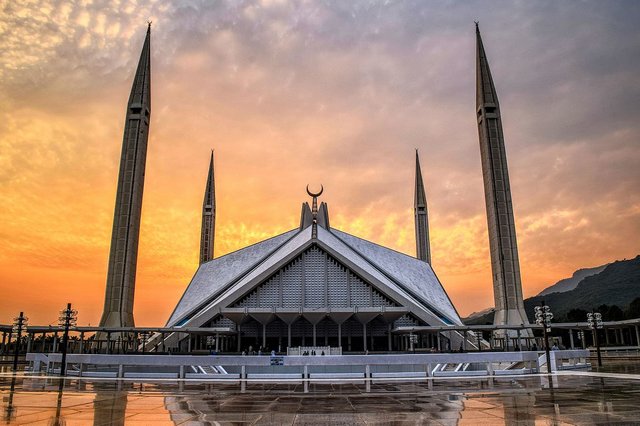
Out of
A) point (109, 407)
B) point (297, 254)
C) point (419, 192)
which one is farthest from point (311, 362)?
point (419, 192)

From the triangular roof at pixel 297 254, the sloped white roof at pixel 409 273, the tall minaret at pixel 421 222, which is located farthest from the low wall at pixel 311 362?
the tall minaret at pixel 421 222

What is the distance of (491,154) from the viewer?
40781mm

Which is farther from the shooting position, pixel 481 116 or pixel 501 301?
pixel 481 116

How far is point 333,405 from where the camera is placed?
956cm

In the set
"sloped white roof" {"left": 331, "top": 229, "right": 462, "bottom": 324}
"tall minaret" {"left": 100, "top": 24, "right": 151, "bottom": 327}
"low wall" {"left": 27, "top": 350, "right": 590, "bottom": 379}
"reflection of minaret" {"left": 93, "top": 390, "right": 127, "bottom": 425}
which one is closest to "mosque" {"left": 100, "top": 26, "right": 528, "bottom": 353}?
"tall minaret" {"left": 100, "top": 24, "right": 151, "bottom": 327}

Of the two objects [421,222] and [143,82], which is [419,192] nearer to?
[421,222]

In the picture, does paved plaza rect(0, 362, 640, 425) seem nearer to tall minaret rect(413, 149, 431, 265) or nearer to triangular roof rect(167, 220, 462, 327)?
triangular roof rect(167, 220, 462, 327)

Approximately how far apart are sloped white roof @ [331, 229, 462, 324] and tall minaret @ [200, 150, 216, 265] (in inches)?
809

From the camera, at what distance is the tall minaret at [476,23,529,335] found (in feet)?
123

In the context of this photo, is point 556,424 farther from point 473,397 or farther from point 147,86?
point 147,86

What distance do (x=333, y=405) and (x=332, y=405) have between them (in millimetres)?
19

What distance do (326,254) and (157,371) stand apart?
866 inches

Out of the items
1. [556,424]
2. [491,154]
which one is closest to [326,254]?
[491,154]

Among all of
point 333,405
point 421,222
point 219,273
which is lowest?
point 333,405
